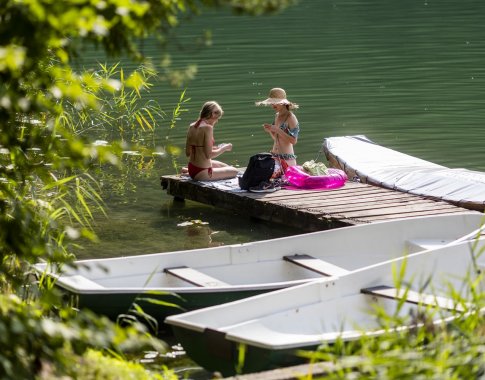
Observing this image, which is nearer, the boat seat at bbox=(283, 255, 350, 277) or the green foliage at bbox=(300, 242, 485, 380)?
the green foliage at bbox=(300, 242, 485, 380)

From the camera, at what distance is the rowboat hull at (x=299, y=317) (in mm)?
6027

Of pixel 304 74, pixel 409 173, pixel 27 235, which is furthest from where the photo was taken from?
pixel 304 74

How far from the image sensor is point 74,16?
3.18 m

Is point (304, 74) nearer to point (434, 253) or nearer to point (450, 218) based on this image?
point (450, 218)

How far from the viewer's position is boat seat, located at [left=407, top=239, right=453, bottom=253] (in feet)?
29.2

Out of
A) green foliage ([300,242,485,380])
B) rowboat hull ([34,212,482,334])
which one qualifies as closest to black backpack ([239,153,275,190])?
rowboat hull ([34,212,482,334])

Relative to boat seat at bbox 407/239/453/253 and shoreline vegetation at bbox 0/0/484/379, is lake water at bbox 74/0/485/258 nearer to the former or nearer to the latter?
shoreline vegetation at bbox 0/0/484/379

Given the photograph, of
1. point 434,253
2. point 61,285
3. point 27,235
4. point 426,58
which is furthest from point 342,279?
point 426,58

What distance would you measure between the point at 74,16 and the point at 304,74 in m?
19.7

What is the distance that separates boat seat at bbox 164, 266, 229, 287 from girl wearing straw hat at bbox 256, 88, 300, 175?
427 cm

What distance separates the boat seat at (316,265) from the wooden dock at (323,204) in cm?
174

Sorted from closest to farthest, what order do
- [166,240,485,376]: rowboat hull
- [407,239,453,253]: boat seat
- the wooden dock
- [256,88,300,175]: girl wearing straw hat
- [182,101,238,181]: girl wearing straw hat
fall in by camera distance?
[166,240,485,376]: rowboat hull
[407,239,453,253]: boat seat
the wooden dock
[182,101,238,181]: girl wearing straw hat
[256,88,300,175]: girl wearing straw hat

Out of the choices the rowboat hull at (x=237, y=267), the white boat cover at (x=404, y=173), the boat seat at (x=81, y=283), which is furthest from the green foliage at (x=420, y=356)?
the white boat cover at (x=404, y=173)

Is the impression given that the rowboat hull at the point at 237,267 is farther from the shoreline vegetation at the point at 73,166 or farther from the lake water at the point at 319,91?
the shoreline vegetation at the point at 73,166
